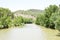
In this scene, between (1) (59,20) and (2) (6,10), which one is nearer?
(1) (59,20)

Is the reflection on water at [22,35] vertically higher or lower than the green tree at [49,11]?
lower

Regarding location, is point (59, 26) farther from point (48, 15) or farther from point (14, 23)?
point (14, 23)

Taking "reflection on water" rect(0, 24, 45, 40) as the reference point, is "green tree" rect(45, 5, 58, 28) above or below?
above

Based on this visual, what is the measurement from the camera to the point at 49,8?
63469mm

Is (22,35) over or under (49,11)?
under

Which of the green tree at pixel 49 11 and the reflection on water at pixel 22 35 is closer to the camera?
the reflection on water at pixel 22 35

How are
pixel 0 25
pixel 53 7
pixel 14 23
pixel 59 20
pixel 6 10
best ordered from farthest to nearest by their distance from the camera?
pixel 14 23 → pixel 6 10 → pixel 53 7 → pixel 0 25 → pixel 59 20

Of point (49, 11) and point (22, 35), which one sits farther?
point (49, 11)

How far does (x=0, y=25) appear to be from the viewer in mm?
58406

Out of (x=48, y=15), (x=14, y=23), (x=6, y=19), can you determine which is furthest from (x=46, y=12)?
(x=14, y=23)

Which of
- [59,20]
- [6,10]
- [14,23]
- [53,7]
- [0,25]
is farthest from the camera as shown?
[14,23]

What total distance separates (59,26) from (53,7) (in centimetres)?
3081

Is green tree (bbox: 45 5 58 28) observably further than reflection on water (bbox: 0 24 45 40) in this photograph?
Yes

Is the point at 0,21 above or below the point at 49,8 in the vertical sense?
below
